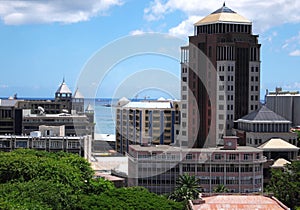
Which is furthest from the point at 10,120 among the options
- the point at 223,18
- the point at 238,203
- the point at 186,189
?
the point at 238,203

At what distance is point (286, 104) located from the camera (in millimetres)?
144375

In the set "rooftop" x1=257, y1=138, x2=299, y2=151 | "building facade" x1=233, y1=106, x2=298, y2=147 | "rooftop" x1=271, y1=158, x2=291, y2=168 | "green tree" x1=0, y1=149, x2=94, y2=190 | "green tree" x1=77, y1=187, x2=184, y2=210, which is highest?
"building facade" x1=233, y1=106, x2=298, y2=147

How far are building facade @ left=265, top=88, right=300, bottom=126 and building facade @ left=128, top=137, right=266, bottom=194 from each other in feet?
258

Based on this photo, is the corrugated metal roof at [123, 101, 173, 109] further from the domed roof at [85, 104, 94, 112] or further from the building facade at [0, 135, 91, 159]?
the building facade at [0, 135, 91, 159]

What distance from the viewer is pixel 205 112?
92.0m

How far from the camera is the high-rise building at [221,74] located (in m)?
89.8

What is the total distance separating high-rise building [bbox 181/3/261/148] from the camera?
89.8m

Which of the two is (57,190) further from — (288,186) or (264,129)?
(264,129)

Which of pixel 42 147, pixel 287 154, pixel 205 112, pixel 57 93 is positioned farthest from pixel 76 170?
pixel 57 93

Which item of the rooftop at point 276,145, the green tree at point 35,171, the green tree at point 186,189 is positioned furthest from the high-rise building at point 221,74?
the green tree at point 35,171

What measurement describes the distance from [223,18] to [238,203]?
162 feet

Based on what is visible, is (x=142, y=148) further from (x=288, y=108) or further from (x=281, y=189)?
(x=288, y=108)

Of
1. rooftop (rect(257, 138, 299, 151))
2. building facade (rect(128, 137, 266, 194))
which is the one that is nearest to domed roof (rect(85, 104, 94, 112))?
rooftop (rect(257, 138, 299, 151))

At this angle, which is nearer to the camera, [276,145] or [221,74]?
[276,145]
